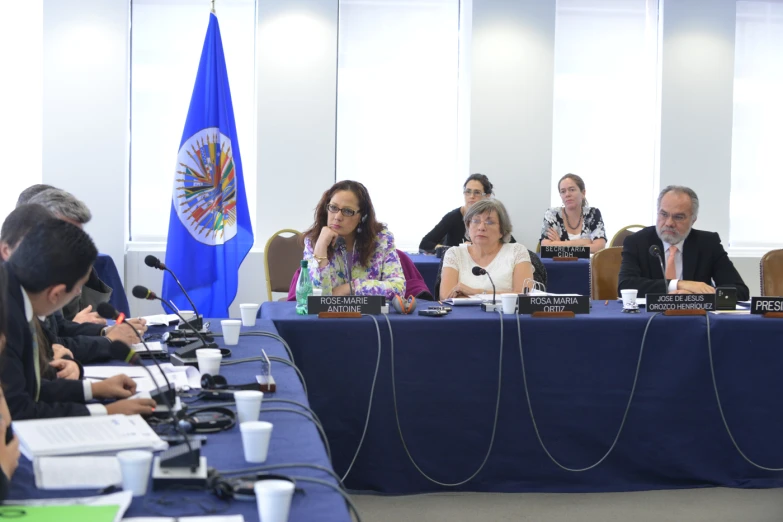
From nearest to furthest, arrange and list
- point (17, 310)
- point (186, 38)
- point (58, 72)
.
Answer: point (17, 310)
point (58, 72)
point (186, 38)

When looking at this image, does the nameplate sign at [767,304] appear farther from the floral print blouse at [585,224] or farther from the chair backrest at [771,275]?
the floral print blouse at [585,224]

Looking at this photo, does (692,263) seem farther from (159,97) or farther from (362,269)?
(159,97)

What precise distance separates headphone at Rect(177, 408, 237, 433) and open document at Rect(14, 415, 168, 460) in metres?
0.08

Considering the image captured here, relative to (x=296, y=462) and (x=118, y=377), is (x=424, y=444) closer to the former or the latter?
(x=118, y=377)

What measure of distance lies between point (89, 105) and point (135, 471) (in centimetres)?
Result: 546

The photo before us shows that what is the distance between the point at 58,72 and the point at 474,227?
3.83m

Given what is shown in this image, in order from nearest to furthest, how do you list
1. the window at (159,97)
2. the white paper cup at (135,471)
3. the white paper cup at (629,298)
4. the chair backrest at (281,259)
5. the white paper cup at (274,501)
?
the white paper cup at (274,501) < the white paper cup at (135,471) < the white paper cup at (629,298) < the chair backrest at (281,259) < the window at (159,97)

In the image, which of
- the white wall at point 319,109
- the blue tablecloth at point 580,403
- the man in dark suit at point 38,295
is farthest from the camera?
the white wall at point 319,109

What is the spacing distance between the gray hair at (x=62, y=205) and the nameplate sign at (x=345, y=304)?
86 cm

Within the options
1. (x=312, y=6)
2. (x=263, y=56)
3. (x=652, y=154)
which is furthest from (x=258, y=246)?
(x=652, y=154)

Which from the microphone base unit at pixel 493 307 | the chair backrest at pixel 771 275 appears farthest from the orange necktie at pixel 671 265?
the microphone base unit at pixel 493 307

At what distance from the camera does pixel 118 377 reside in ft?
5.76

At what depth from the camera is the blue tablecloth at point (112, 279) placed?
12.3ft

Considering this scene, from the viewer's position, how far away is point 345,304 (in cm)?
303
